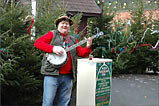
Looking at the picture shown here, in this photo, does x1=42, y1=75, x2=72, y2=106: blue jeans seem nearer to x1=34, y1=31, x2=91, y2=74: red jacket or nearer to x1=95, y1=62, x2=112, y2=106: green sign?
x1=34, y1=31, x2=91, y2=74: red jacket

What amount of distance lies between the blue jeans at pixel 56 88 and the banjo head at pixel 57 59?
223 millimetres

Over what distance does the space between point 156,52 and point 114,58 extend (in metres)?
1.99

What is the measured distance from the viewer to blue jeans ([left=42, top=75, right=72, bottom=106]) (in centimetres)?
375

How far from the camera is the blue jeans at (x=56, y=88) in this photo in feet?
12.3

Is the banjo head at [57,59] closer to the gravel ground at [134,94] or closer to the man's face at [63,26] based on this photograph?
the man's face at [63,26]

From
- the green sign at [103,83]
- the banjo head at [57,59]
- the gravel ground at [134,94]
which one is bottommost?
the gravel ground at [134,94]

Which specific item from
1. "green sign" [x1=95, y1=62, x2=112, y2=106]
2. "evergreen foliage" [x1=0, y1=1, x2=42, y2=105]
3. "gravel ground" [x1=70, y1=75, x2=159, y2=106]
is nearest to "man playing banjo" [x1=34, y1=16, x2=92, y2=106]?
"green sign" [x1=95, y1=62, x2=112, y2=106]

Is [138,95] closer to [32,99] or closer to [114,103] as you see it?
[114,103]

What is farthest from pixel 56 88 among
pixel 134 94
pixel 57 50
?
→ pixel 134 94

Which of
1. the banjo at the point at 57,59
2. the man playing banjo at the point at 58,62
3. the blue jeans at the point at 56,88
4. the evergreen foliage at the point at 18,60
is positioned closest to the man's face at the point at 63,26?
the man playing banjo at the point at 58,62

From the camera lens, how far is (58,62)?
12.1 feet

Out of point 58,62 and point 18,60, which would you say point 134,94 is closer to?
point 18,60

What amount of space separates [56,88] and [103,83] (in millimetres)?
1228

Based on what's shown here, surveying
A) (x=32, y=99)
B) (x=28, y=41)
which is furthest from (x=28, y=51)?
(x=32, y=99)
